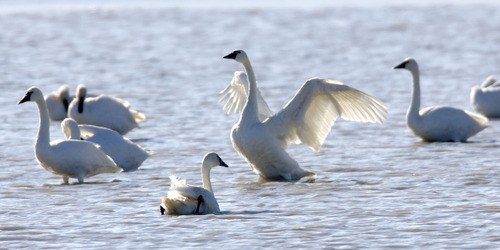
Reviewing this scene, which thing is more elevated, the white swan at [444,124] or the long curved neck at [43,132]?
the long curved neck at [43,132]

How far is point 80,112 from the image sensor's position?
536 inches

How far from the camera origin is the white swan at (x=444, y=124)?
12148 mm

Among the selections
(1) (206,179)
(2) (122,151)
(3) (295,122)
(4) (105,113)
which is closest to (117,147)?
Answer: (2) (122,151)

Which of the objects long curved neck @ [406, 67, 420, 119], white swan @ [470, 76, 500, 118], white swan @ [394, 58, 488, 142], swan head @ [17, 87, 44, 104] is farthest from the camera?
white swan @ [470, 76, 500, 118]

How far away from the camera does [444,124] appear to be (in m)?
12.2

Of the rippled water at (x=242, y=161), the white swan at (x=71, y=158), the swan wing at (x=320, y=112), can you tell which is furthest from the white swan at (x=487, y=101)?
the white swan at (x=71, y=158)

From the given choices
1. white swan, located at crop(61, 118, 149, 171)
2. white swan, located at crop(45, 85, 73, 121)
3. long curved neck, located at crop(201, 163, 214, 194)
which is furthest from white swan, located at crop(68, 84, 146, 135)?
long curved neck, located at crop(201, 163, 214, 194)

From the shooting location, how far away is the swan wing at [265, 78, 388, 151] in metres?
10.1

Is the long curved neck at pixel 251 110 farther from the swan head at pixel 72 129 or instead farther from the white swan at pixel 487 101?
the white swan at pixel 487 101

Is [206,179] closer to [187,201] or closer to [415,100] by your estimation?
[187,201]

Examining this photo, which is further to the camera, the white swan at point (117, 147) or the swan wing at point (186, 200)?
the white swan at point (117, 147)

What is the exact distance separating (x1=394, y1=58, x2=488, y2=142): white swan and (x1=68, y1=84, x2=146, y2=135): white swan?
3548 mm

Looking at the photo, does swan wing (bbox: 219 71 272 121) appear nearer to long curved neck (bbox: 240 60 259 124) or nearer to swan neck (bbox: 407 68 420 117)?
long curved neck (bbox: 240 60 259 124)

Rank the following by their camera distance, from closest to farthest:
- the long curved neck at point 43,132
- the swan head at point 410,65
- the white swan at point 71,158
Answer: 1. the white swan at point 71,158
2. the long curved neck at point 43,132
3. the swan head at point 410,65
